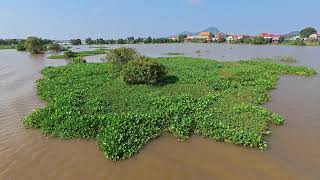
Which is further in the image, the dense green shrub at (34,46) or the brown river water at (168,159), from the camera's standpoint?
the dense green shrub at (34,46)

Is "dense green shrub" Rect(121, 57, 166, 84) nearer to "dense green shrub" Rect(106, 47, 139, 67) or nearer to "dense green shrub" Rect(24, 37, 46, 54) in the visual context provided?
"dense green shrub" Rect(106, 47, 139, 67)

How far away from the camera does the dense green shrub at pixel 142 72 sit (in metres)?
20.1

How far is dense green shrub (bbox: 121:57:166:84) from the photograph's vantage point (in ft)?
66.1

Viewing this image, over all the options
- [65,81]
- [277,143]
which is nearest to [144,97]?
[277,143]

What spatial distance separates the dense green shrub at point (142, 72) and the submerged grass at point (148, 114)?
2.29 feet

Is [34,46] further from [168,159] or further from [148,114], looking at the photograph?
[168,159]

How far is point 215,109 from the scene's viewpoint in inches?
587

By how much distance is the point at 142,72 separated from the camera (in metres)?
20.1

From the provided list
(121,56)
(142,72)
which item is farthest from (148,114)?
(121,56)

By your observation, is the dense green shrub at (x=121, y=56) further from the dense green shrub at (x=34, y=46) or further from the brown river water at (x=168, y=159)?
the dense green shrub at (x=34, y=46)

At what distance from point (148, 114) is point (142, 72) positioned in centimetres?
677

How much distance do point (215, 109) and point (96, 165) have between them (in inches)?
281

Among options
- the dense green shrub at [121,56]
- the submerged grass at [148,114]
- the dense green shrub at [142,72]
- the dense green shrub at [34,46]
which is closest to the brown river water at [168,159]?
the submerged grass at [148,114]

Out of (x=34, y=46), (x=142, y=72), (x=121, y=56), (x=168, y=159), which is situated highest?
(x=121, y=56)
